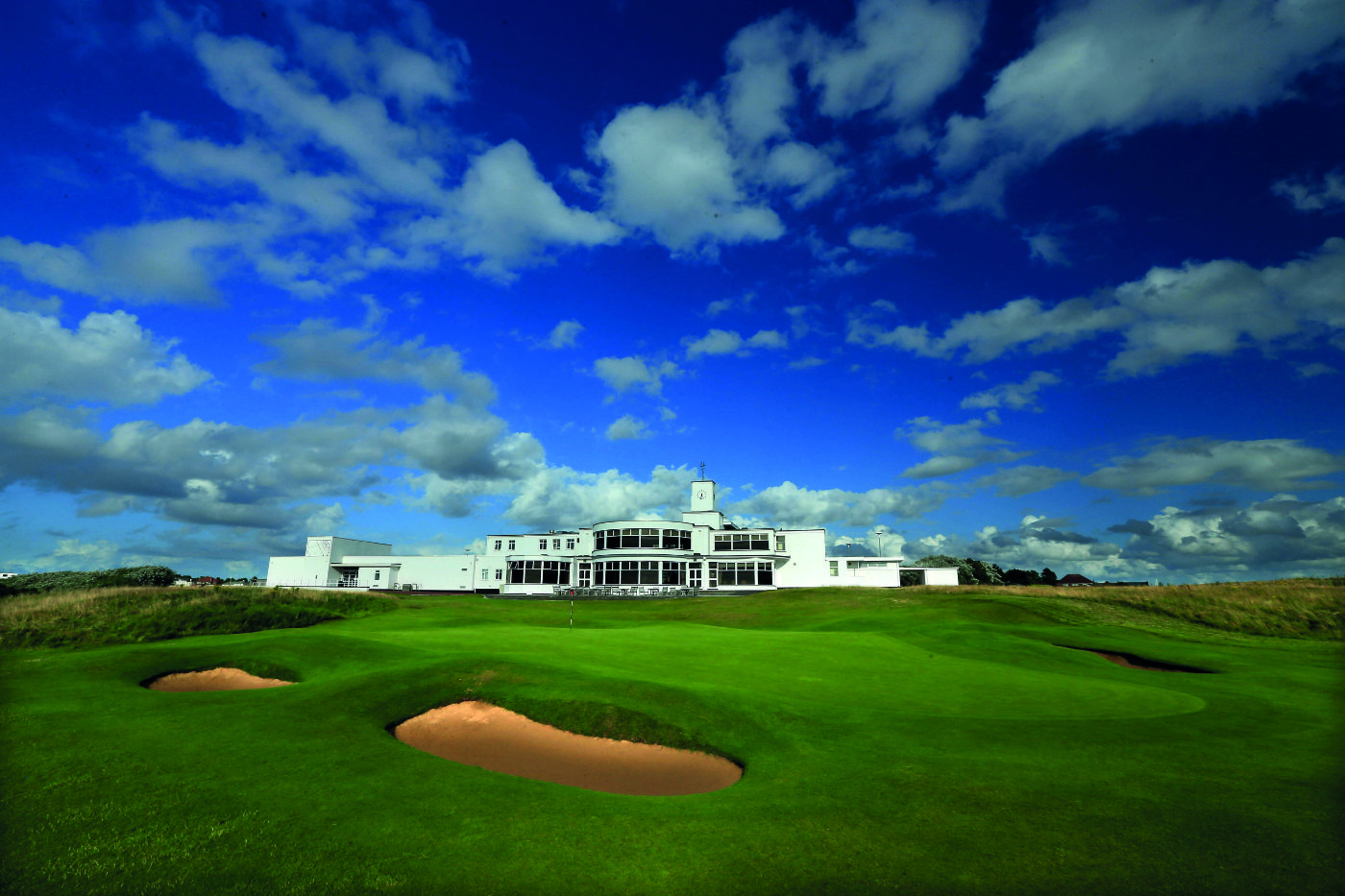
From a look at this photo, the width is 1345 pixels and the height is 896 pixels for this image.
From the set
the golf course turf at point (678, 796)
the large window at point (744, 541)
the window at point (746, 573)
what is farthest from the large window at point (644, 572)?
the golf course turf at point (678, 796)

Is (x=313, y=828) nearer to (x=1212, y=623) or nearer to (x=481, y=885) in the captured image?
(x=481, y=885)

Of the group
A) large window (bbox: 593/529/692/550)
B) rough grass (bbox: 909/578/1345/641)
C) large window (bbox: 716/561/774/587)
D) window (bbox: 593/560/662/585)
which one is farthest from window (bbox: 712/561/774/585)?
rough grass (bbox: 909/578/1345/641)

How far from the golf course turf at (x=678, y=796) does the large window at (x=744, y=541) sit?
5987 centimetres

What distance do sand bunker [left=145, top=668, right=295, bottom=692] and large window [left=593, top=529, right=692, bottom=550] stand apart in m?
62.0

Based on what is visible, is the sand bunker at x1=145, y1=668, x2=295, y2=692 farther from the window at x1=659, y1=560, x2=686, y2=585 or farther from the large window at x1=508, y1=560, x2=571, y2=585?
the large window at x1=508, y1=560, x2=571, y2=585

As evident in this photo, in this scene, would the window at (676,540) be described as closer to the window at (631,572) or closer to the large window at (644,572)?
the large window at (644,572)

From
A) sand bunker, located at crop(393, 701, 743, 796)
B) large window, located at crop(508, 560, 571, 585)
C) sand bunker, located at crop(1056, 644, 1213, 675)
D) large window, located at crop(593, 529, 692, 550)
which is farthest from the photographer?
large window, located at crop(508, 560, 571, 585)

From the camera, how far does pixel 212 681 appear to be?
73.2 ft

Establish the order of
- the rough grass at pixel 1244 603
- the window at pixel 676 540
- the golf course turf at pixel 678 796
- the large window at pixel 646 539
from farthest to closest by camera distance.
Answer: the window at pixel 676 540 → the large window at pixel 646 539 → the rough grass at pixel 1244 603 → the golf course turf at pixel 678 796

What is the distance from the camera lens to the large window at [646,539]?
8392cm

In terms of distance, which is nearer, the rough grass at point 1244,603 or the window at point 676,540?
the rough grass at point 1244,603

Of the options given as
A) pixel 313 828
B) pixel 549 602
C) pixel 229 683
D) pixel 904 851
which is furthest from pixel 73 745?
pixel 549 602

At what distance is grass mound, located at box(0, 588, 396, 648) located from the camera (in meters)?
30.1

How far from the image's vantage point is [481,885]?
27.7 ft
